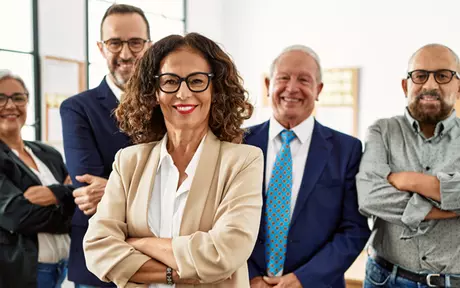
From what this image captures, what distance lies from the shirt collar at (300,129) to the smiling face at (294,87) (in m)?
0.02

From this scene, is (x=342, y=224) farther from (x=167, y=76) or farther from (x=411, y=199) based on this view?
(x=167, y=76)

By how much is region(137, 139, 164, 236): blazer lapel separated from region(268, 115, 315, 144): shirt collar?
80cm

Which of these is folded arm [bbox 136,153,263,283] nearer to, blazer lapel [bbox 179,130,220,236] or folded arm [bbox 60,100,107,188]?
blazer lapel [bbox 179,130,220,236]

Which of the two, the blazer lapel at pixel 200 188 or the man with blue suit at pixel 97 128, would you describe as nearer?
the blazer lapel at pixel 200 188

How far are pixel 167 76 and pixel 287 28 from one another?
23.4 feet

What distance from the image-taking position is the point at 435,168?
2.37m

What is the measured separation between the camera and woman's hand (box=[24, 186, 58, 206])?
9.33ft

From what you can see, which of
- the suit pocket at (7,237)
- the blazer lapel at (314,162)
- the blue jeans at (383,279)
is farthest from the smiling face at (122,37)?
the blue jeans at (383,279)

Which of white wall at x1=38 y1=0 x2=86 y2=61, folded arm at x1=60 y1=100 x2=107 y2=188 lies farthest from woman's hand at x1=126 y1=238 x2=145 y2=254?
white wall at x1=38 y1=0 x2=86 y2=61

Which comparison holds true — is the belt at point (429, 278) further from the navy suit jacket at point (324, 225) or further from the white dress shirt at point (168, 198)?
the white dress shirt at point (168, 198)

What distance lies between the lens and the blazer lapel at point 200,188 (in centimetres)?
163

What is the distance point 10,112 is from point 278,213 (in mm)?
1698

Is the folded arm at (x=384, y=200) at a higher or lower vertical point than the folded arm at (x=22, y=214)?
higher

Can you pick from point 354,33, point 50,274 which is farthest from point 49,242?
point 354,33
